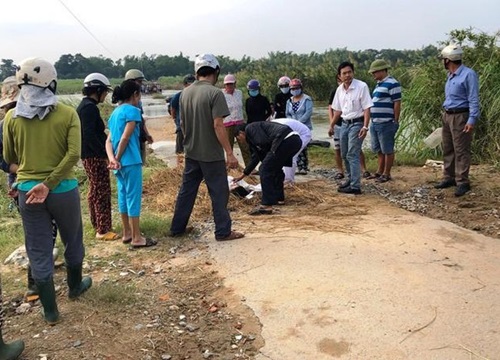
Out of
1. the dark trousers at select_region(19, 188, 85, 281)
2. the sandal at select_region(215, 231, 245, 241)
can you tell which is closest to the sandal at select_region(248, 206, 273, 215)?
the sandal at select_region(215, 231, 245, 241)

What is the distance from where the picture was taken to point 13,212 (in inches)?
270

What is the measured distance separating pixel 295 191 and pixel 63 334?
385 cm

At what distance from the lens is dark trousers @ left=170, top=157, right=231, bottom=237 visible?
4766 mm

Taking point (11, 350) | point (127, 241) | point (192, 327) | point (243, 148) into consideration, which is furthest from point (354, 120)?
point (11, 350)

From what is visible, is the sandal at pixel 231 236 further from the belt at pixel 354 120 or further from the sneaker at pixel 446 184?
the sneaker at pixel 446 184

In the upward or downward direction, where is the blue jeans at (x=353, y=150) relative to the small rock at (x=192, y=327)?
upward

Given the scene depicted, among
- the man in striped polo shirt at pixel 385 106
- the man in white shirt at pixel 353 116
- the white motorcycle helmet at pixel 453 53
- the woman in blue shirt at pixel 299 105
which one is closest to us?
the white motorcycle helmet at pixel 453 53

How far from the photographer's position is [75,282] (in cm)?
360

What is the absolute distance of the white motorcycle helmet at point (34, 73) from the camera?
10.1 ft

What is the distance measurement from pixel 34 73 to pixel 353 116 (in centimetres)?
420

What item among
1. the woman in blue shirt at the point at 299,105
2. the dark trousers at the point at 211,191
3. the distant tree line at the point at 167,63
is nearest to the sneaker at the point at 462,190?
the woman in blue shirt at the point at 299,105

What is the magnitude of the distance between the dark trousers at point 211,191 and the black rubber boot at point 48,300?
1877 millimetres

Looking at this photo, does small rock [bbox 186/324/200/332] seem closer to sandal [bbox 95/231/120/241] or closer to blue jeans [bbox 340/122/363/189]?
sandal [bbox 95/231/120/241]

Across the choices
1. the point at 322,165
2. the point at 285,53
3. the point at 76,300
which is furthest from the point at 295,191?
the point at 285,53
